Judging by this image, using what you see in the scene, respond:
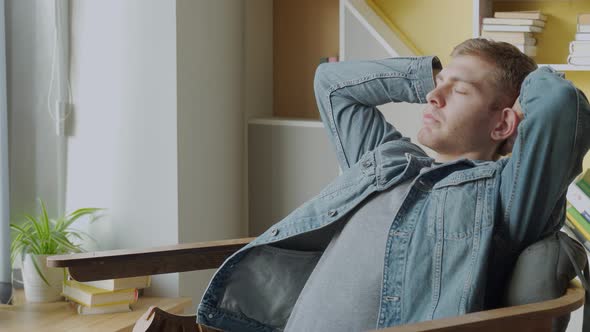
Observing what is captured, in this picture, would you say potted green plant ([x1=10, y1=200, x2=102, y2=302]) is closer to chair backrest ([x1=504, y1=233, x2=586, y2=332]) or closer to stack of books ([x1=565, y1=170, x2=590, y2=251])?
stack of books ([x1=565, y1=170, x2=590, y2=251])

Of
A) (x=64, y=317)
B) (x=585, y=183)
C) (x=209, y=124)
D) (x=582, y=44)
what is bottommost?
(x=64, y=317)

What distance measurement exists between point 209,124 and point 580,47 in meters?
1.20

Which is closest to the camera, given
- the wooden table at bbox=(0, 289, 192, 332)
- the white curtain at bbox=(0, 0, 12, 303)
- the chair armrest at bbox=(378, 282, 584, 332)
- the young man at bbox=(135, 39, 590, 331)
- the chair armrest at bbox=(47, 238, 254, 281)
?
the chair armrest at bbox=(378, 282, 584, 332)

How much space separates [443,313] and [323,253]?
0.36 metres

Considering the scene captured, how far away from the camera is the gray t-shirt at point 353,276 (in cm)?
170

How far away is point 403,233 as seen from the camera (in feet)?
5.53

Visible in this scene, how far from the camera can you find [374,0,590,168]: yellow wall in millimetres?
3041

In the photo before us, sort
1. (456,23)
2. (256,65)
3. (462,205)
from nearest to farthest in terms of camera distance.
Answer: (462,205)
(456,23)
(256,65)

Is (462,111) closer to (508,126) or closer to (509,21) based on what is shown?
(508,126)

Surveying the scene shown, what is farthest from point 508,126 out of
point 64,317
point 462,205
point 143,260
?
point 64,317

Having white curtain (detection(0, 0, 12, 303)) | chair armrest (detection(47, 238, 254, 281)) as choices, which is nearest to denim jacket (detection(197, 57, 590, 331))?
chair armrest (detection(47, 238, 254, 281))

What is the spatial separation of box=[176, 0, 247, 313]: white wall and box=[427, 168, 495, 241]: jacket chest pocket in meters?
1.51

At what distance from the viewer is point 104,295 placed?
2.94 m

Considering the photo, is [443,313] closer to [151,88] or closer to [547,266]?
[547,266]
